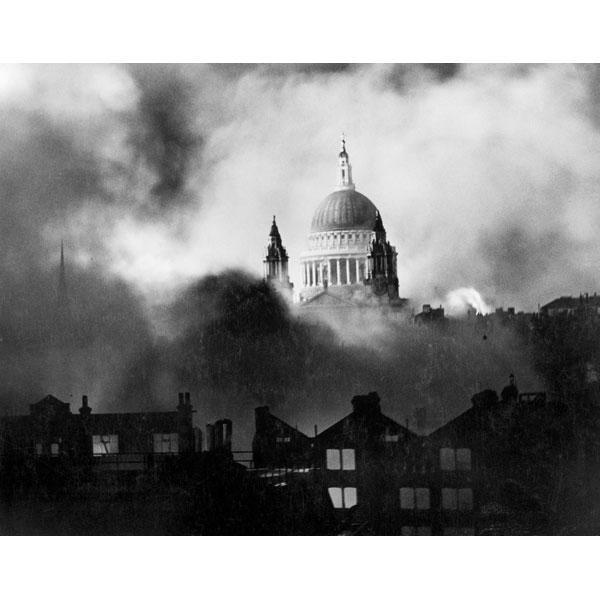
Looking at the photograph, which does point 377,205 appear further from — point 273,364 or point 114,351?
point 114,351

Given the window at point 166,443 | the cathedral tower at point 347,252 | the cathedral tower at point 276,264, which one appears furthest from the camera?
the window at point 166,443

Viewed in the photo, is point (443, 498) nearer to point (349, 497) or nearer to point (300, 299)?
point (349, 497)

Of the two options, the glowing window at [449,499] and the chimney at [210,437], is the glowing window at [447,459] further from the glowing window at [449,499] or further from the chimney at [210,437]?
the chimney at [210,437]

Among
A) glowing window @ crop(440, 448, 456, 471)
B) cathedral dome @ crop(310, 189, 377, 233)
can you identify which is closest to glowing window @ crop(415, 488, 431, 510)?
glowing window @ crop(440, 448, 456, 471)

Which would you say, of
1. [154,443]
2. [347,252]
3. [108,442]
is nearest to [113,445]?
[108,442]

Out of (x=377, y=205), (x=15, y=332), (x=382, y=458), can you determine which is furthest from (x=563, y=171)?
(x=15, y=332)

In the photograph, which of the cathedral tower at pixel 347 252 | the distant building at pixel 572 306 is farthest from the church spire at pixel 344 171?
the distant building at pixel 572 306
